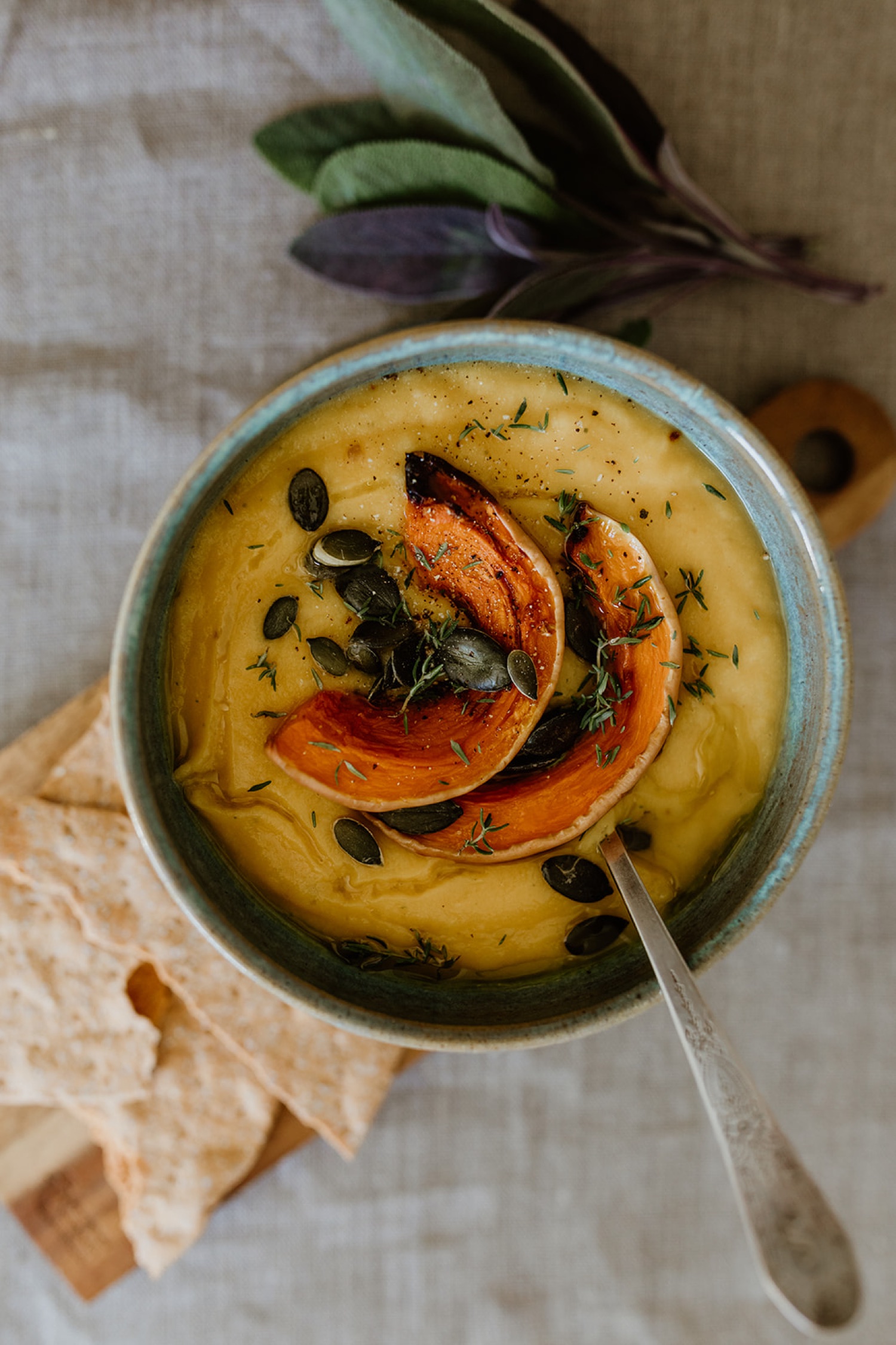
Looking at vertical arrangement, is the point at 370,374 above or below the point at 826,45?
below

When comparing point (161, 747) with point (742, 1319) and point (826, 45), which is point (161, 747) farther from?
point (742, 1319)

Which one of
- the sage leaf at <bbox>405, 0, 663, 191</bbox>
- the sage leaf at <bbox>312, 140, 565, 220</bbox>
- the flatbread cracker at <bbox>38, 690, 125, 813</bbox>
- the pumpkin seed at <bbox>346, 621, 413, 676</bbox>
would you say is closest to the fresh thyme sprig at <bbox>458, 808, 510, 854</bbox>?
the pumpkin seed at <bbox>346, 621, 413, 676</bbox>

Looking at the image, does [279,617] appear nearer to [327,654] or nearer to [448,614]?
[327,654]

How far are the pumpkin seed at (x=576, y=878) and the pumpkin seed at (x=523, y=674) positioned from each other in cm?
21

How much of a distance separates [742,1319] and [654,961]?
1.28 metres

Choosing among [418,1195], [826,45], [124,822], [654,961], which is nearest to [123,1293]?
[418,1195]

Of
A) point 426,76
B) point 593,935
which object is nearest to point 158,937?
point 593,935

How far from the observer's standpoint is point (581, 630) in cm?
123

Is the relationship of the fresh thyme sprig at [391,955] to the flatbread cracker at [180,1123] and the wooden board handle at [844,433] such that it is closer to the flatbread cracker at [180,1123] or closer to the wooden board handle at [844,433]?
the flatbread cracker at [180,1123]

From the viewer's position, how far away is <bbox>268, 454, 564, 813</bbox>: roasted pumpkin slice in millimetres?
1176

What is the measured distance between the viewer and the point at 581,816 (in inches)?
47.5

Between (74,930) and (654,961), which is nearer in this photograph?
(654,961)

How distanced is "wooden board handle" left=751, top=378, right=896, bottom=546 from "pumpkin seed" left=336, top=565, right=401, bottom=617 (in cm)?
77

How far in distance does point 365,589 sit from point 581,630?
10.6 inches
